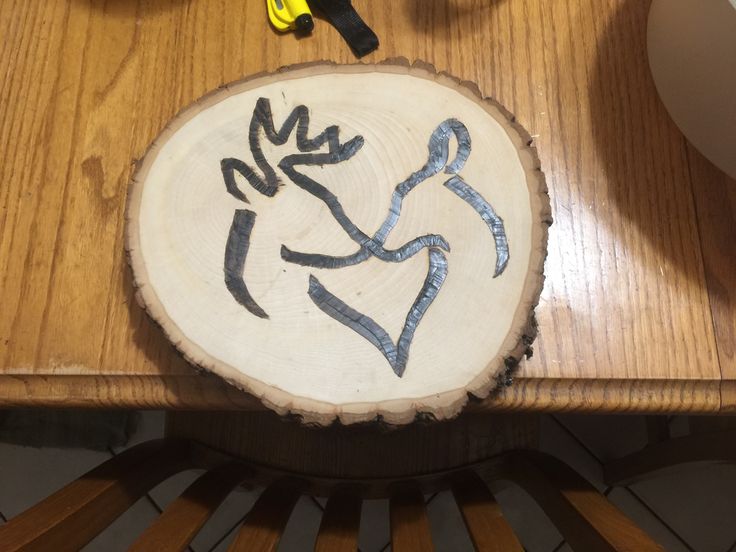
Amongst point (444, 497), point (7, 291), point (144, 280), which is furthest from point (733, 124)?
point (444, 497)

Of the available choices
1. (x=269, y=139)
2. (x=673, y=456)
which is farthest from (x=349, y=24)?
(x=673, y=456)

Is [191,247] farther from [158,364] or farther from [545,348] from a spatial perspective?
[545,348]

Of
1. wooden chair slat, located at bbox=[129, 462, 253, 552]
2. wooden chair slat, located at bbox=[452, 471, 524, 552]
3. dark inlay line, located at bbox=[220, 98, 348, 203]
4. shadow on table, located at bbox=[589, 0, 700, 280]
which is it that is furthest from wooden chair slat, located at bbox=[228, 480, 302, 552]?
shadow on table, located at bbox=[589, 0, 700, 280]

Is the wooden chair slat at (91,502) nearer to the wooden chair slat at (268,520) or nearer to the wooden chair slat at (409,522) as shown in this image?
the wooden chair slat at (268,520)

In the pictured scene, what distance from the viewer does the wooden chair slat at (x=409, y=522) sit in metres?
0.48

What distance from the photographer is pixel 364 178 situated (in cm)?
42

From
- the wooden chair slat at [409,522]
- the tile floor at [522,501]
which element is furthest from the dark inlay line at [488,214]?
the tile floor at [522,501]

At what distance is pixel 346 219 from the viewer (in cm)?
41

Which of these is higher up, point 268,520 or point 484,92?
point 484,92

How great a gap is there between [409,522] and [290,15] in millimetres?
461

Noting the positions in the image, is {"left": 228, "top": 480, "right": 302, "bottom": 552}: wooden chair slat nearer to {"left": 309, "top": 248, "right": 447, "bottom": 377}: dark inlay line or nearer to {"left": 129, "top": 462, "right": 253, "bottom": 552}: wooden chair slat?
{"left": 129, "top": 462, "right": 253, "bottom": 552}: wooden chair slat

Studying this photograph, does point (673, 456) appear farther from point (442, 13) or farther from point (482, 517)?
point (442, 13)

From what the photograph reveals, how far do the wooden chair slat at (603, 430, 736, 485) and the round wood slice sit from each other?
39 centimetres

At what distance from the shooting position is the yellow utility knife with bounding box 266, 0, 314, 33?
1.67ft
